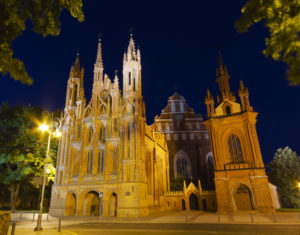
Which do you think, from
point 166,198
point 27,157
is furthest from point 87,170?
point 166,198

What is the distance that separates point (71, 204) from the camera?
30.8 meters

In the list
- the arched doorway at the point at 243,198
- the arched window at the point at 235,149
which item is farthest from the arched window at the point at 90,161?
the arched doorway at the point at 243,198

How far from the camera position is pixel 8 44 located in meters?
8.58

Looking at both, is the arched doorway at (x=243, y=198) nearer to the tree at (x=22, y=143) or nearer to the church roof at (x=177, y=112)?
the church roof at (x=177, y=112)

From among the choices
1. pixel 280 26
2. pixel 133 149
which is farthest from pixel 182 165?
pixel 280 26

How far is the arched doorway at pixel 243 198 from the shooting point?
93.7 ft

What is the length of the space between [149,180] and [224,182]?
11432 millimetres

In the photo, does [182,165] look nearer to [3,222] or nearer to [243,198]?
[243,198]

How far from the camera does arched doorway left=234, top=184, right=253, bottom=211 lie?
28.5m

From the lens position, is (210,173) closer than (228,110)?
No

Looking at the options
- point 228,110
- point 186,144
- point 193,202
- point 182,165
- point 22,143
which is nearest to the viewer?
point 22,143

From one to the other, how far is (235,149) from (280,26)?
28.7 metres

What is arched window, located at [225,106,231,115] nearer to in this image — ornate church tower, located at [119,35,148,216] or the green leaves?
ornate church tower, located at [119,35,148,216]

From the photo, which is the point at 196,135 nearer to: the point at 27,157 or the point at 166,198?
the point at 166,198
